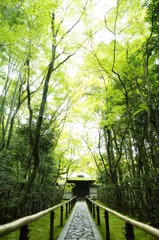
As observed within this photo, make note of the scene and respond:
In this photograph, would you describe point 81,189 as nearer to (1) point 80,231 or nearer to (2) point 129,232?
(1) point 80,231

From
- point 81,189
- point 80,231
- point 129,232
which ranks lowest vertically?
point 81,189

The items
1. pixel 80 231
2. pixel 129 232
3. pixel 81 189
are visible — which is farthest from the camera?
pixel 81 189

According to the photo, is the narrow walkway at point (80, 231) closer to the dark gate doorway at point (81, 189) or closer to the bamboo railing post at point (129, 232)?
the bamboo railing post at point (129, 232)

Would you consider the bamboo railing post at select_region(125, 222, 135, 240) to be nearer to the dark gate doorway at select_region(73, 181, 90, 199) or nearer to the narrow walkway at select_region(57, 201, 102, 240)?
the narrow walkway at select_region(57, 201, 102, 240)

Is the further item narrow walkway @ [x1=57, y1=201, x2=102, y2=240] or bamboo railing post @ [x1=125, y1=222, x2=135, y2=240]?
narrow walkway @ [x1=57, y1=201, x2=102, y2=240]

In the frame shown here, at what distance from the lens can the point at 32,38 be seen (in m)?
5.38

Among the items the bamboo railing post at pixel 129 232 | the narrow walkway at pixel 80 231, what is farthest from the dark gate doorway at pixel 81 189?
the bamboo railing post at pixel 129 232

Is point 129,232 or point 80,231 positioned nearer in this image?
point 129,232

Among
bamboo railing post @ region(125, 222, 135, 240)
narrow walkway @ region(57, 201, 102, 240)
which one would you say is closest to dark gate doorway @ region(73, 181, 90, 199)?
narrow walkway @ region(57, 201, 102, 240)

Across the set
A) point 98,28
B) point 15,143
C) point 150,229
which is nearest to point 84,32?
point 98,28

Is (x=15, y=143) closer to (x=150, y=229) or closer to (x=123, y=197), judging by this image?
(x=123, y=197)

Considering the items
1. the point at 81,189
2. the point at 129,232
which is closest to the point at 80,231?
the point at 129,232

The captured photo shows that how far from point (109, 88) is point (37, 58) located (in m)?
4.64

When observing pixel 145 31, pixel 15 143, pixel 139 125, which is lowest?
pixel 15 143
